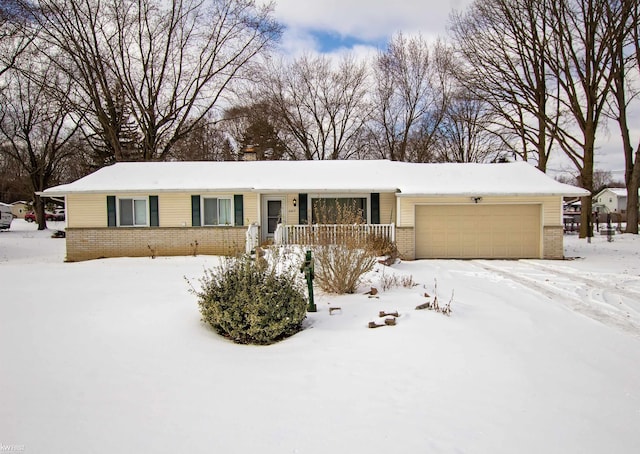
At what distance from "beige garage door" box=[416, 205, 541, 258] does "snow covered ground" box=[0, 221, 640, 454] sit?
687 cm

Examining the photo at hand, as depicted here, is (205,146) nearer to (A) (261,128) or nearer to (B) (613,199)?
(A) (261,128)

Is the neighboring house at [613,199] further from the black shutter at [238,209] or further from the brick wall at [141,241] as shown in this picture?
the brick wall at [141,241]

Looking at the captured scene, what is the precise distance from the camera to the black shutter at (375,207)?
14.5m

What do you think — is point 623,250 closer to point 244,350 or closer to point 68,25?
point 244,350

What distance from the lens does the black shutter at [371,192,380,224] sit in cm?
1449

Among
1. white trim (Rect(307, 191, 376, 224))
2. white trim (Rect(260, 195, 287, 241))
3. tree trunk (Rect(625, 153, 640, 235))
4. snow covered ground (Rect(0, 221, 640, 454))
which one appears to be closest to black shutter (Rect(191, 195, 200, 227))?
white trim (Rect(260, 195, 287, 241))

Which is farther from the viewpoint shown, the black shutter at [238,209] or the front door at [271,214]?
the front door at [271,214]

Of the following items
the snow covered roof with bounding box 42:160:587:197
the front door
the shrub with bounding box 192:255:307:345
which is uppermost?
the snow covered roof with bounding box 42:160:587:197

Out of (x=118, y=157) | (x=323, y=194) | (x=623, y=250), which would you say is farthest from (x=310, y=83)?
(x=623, y=250)

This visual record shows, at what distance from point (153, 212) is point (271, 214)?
4520 mm

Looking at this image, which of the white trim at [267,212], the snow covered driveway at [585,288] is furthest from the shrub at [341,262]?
the white trim at [267,212]

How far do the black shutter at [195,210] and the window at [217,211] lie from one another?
0.26 m

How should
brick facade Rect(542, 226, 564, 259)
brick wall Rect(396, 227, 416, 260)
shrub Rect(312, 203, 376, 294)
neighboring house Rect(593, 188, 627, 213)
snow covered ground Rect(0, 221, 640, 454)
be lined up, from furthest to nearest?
neighboring house Rect(593, 188, 627, 213), brick facade Rect(542, 226, 564, 259), brick wall Rect(396, 227, 416, 260), shrub Rect(312, 203, 376, 294), snow covered ground Rect(0, 221, 640, 454)

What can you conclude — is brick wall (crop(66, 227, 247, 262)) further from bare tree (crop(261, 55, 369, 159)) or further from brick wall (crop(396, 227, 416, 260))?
bare tree (crop(261, 55, 369, 159))
